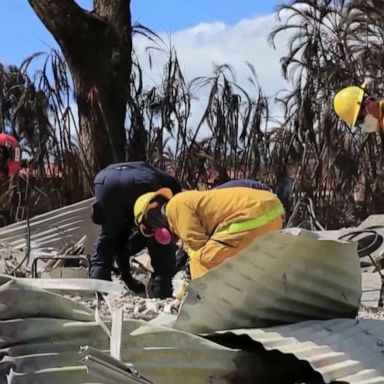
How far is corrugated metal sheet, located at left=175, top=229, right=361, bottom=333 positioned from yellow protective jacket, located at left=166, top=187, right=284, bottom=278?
1440 mm

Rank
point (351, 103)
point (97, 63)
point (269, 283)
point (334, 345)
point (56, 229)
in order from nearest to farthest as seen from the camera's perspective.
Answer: point (334, 345), point (269, 283), point (351, 103), point (56, 229), point (97, 63)

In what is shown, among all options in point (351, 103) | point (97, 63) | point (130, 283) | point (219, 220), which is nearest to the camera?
point (219, 220)

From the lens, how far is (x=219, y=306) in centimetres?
299

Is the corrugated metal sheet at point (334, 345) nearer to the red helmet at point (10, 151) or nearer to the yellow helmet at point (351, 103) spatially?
the yellow helmet at point (351, 103)

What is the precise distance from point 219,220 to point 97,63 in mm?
8018

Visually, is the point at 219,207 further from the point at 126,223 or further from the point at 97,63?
the point at 97,63

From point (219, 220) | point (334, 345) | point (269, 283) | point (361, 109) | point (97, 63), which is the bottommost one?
point (334, 345)

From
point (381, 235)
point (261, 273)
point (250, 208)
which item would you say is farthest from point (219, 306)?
point (381, 235)

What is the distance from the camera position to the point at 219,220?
4.59 meters

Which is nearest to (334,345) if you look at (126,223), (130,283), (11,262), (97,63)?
(126,223)

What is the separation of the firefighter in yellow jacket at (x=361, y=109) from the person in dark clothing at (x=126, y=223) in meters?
1.54

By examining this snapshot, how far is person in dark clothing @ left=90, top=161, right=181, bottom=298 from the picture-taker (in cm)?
669

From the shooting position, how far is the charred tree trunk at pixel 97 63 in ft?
40.0

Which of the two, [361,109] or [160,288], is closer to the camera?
[160,288]
